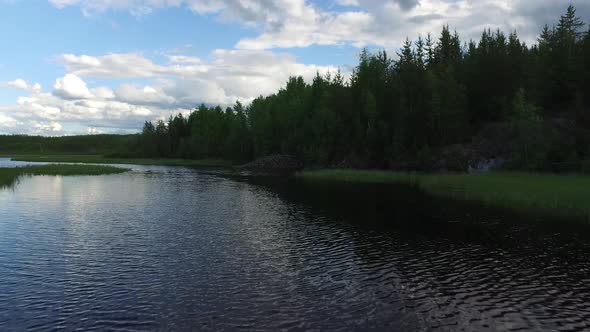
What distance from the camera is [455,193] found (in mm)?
61531

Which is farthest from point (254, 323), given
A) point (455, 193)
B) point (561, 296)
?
point (455, 193)

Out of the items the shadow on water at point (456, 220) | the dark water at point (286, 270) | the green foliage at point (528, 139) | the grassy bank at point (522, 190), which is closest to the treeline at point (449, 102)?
the green foliage at point (528, 139)

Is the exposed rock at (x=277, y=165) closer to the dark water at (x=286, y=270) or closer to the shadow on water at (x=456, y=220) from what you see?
the shadow on water at (x=456, y=220)

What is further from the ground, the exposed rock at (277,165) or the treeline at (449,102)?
the treeline at (449,102)

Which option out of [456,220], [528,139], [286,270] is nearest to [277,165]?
[528,139]

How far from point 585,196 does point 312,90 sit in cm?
10634

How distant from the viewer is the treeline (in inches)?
3444

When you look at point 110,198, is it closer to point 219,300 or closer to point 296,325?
point 219,300

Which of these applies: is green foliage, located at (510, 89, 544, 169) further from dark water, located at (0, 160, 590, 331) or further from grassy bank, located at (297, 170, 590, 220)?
dark water, located at (0, 160, 590, 331)

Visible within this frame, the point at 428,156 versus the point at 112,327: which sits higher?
the point at 428,156

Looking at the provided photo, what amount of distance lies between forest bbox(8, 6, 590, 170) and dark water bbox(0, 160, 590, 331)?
47357 mm

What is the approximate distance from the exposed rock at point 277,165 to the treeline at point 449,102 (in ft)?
12.4

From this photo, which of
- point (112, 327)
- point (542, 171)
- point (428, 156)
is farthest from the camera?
point (428, 156)

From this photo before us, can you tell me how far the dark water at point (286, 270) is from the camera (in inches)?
756
